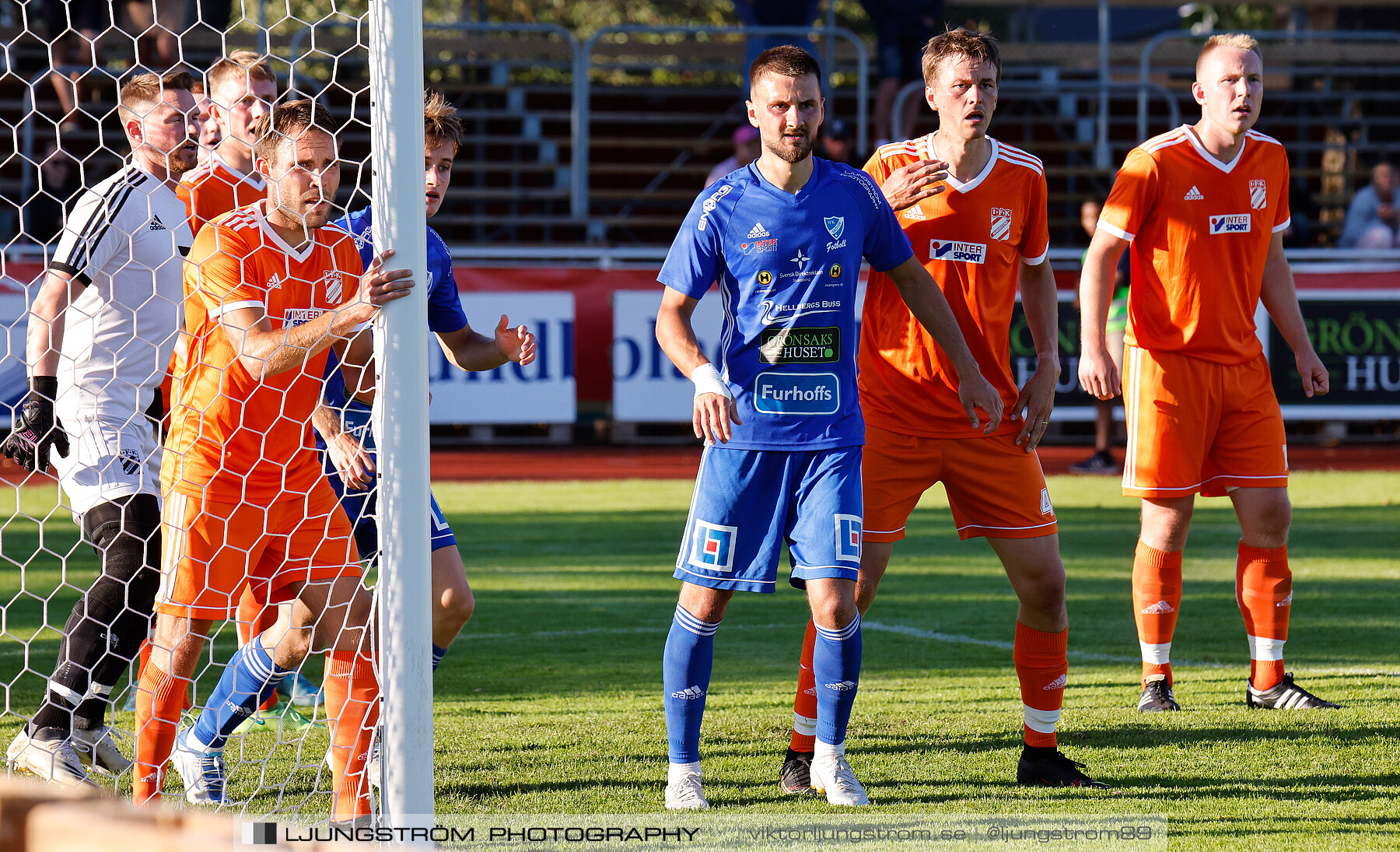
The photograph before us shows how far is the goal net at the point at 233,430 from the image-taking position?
3.14 meters

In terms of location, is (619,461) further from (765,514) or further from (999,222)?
(765,514)

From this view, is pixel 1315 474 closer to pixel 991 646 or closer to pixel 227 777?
pixel 991 646

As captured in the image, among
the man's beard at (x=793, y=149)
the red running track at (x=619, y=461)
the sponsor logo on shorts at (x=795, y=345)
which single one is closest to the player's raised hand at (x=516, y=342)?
the sponsor logo on shorts at (x=795, y=345)

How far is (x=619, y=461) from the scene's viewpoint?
45.6 feet

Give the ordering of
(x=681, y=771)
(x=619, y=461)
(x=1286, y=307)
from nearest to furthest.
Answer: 1. (x=681, y=771)
2. (x=1286, y=307)
3. (x=619, y=461)

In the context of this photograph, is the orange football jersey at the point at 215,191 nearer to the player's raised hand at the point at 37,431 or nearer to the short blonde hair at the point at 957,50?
the player's raised hand at the point at 37,431

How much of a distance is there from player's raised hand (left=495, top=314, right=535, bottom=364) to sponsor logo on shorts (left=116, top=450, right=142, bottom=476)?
53.9 inches

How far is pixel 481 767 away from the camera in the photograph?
433 cm

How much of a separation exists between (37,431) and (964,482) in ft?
9.19

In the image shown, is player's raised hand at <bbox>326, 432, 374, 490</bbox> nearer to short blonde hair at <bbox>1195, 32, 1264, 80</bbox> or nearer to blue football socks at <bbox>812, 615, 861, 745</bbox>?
blue football socks at <bbox>812, 615, 861, 745</bbox>

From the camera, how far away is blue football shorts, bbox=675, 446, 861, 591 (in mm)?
4000

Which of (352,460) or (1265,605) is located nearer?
(352,460)

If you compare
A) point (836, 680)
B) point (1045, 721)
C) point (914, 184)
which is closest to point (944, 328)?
point (914, 184)

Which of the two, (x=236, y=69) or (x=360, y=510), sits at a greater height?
(x=236, y=69)
